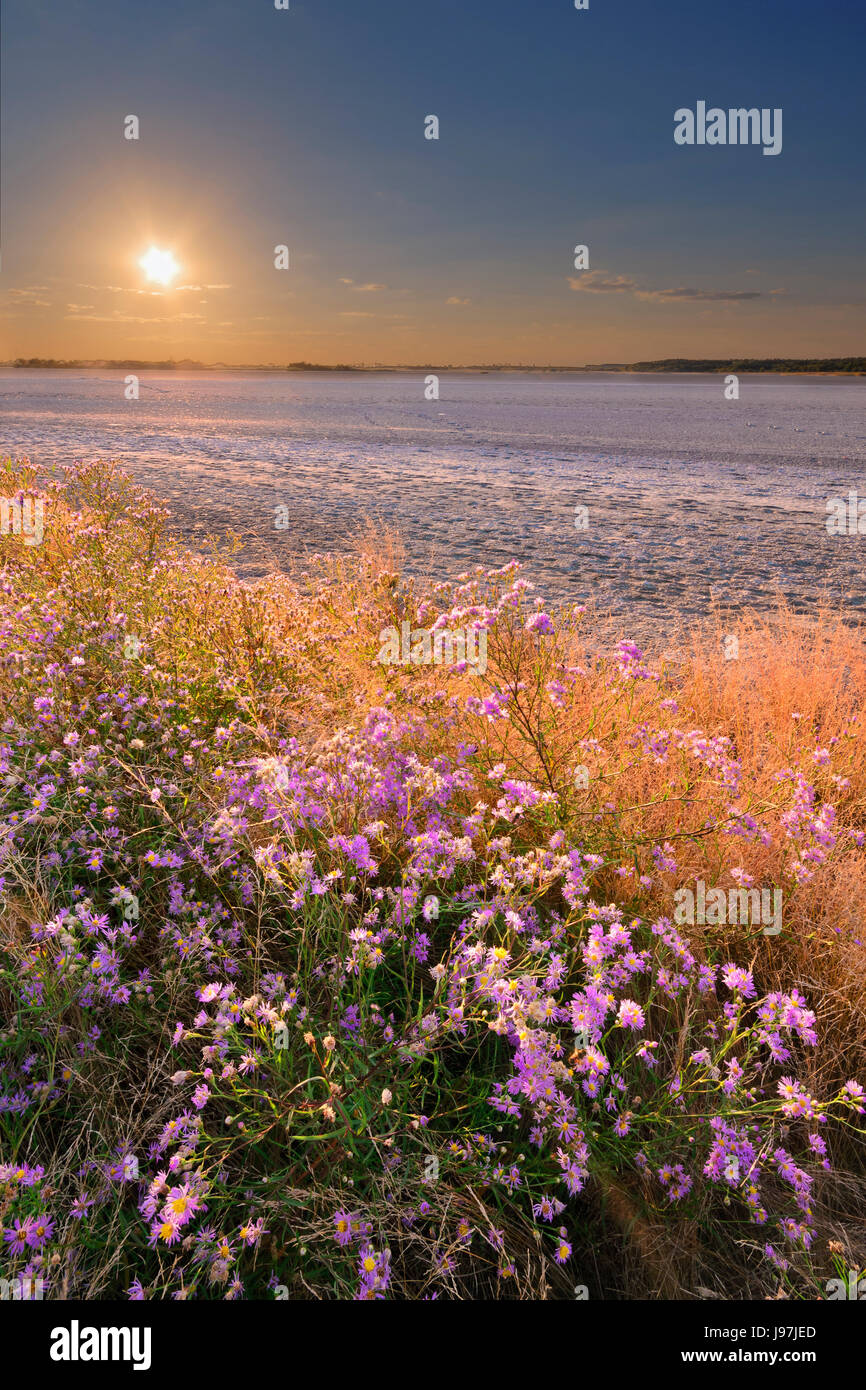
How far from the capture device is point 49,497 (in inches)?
276

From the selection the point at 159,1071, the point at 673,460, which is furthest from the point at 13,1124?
the point at 673,460

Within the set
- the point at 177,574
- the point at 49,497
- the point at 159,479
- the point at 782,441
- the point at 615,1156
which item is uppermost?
the point at 782,441

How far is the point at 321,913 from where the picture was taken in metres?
2.24

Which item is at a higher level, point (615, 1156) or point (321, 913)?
point (321, 913)

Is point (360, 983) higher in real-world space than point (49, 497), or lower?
lower

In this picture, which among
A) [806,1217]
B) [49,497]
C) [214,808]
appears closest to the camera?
[806,1217]

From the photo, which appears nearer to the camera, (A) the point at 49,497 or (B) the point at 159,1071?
(B) the point at 159,1071

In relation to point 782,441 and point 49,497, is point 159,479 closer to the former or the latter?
point 49,497
